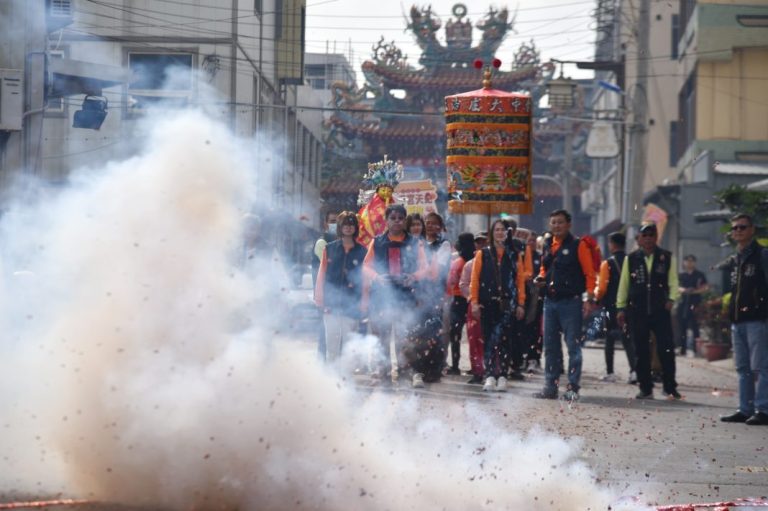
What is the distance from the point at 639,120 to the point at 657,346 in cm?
1169

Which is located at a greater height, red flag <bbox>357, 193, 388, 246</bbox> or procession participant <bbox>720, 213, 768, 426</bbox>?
red flag <bbox>357, 193, 388, 246</bbox>

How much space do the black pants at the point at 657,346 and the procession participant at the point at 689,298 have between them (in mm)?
8432

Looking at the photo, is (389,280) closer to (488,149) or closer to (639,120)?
(488,149)

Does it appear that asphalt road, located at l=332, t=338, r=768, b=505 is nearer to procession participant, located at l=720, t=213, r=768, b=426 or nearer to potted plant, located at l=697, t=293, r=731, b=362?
procession participant, located at l=720, t=213, r=768, b=426

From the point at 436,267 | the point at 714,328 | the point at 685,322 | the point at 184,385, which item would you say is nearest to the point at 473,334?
the point at 436,267

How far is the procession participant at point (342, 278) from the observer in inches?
422

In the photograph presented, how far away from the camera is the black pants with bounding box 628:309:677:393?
12508mm

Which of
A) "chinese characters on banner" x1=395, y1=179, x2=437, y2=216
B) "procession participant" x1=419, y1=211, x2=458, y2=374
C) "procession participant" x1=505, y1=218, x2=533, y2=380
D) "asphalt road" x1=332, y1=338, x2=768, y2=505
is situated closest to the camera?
"asphalt road" x1=332, y1=338, x2=768, y2=505

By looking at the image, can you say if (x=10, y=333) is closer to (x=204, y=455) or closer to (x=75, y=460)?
(x=75, y=460)

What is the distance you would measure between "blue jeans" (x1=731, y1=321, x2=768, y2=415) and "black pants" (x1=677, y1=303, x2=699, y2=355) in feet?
35.3

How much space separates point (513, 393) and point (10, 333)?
642 cm

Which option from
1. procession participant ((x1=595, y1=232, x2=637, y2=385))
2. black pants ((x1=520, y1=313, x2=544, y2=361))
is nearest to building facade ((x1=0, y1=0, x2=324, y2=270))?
black pants ((x1=520, y1=313, x2=544, y2=361))

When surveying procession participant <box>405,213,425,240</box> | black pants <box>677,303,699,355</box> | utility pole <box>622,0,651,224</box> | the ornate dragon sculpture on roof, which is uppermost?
the ornate dragon sculpture on roof

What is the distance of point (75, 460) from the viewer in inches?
235
